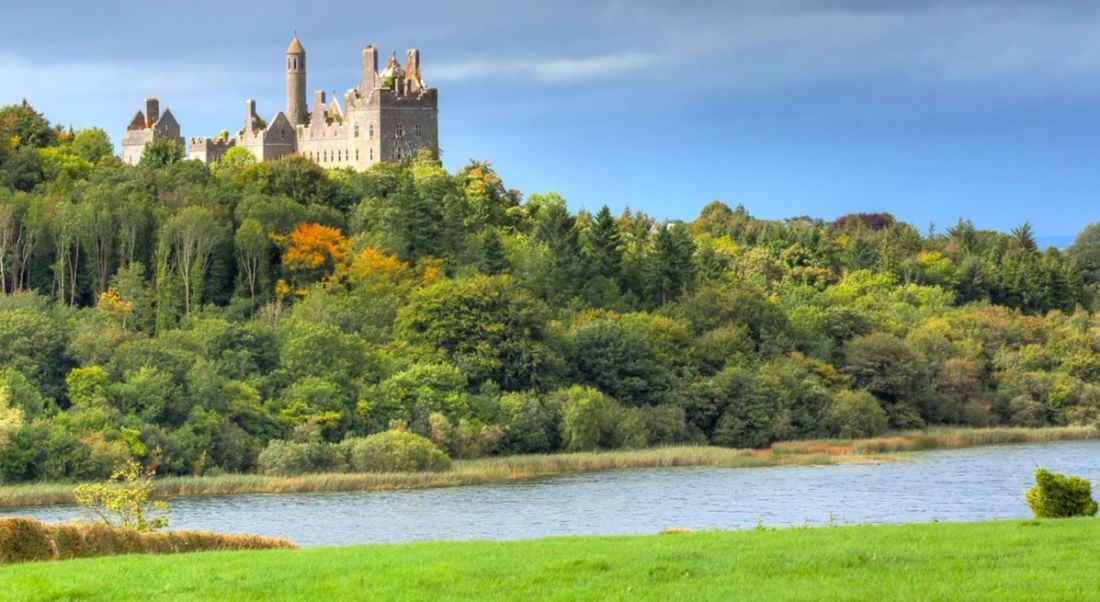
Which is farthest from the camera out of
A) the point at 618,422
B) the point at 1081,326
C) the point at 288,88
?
the point at 288,88

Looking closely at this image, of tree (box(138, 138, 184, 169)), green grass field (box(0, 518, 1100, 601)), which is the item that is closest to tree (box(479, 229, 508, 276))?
tree (box(138, 138, 184, 169))

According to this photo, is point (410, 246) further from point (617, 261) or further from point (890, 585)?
point (890, 585)

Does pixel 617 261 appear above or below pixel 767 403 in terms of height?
above

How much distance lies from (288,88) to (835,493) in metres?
61.9

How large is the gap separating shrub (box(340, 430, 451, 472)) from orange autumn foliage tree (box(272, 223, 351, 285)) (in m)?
18.1

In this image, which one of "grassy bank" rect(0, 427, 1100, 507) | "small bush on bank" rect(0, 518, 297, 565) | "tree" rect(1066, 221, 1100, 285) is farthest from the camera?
"tree" rect(1066, 221, 1100, 285)

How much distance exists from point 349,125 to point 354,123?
61 centimetres

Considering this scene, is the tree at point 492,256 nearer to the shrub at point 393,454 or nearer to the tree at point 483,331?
the tree at point 483,331

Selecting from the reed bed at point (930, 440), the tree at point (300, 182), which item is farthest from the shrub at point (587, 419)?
the tree at point (300, 182)

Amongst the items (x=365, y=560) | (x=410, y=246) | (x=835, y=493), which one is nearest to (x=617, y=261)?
(x=410, y=246)

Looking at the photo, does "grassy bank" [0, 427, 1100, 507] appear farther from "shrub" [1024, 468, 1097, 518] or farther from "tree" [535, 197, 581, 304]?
"shrub" [1024, 468, 1097, 518]

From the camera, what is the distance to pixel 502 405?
207 feet

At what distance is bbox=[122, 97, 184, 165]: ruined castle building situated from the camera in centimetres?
9869

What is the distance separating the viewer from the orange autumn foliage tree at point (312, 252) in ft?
242
